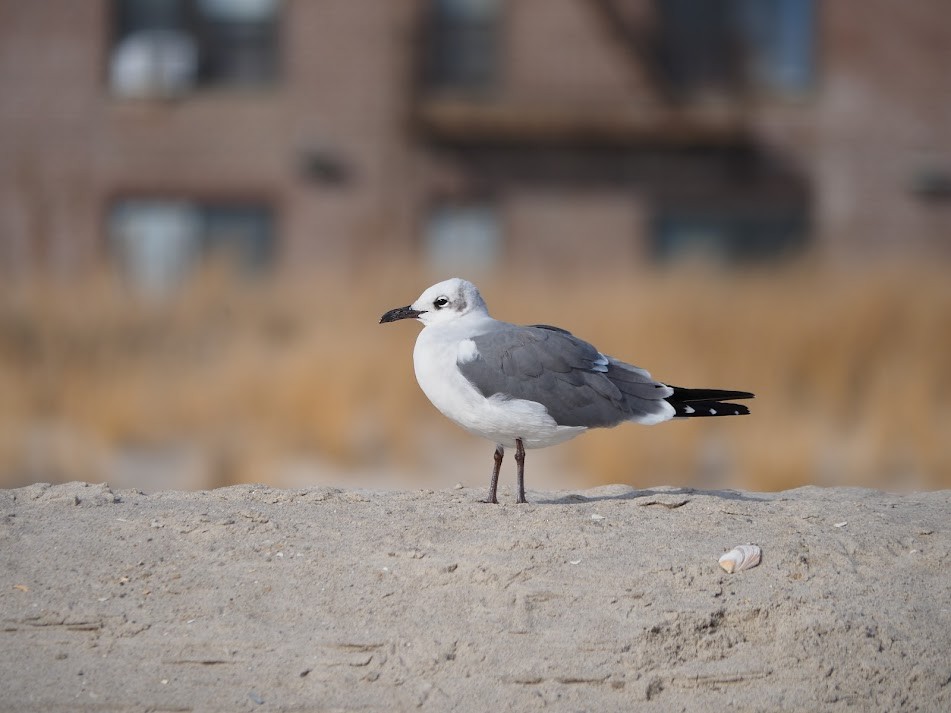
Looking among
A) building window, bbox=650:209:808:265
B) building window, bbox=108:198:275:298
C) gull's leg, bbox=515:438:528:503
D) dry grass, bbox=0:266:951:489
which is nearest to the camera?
gull's leg, bbox=515:438:528:503

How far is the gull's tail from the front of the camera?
16.1 feet

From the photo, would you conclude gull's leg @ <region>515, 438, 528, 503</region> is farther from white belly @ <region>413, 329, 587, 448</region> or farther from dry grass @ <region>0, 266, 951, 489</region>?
dry grass @ <region>0, 266, 951, 489</region>

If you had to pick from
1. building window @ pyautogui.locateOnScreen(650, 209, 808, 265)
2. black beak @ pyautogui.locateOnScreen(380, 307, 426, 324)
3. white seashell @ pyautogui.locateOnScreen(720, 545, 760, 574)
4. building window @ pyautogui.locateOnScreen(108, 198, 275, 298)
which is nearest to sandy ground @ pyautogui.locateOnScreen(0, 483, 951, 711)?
white seashell @ pyautogui.locateOnScreen(720, 545, 760, 574)

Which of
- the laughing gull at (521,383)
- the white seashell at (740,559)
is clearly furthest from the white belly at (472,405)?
the white seashell at (740,559)

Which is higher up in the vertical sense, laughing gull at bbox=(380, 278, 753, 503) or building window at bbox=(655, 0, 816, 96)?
building window at bbox=(655, 0, 816, 96)

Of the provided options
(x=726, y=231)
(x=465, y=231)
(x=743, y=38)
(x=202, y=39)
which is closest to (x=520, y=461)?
(x=465, y=231)

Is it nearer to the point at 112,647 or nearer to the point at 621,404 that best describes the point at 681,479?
the point at 621,404

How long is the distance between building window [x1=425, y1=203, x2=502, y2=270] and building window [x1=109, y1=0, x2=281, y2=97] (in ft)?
8.70

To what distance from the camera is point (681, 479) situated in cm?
877

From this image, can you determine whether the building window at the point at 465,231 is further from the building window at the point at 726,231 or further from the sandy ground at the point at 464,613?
the sandy ground at the point at 464,613

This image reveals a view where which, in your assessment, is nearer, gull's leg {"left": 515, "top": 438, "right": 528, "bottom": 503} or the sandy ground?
the sandy ground

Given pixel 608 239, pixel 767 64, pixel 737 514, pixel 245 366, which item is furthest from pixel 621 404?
pixel 767 64

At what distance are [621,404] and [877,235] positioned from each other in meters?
12.9

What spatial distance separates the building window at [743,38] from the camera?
16969mm
